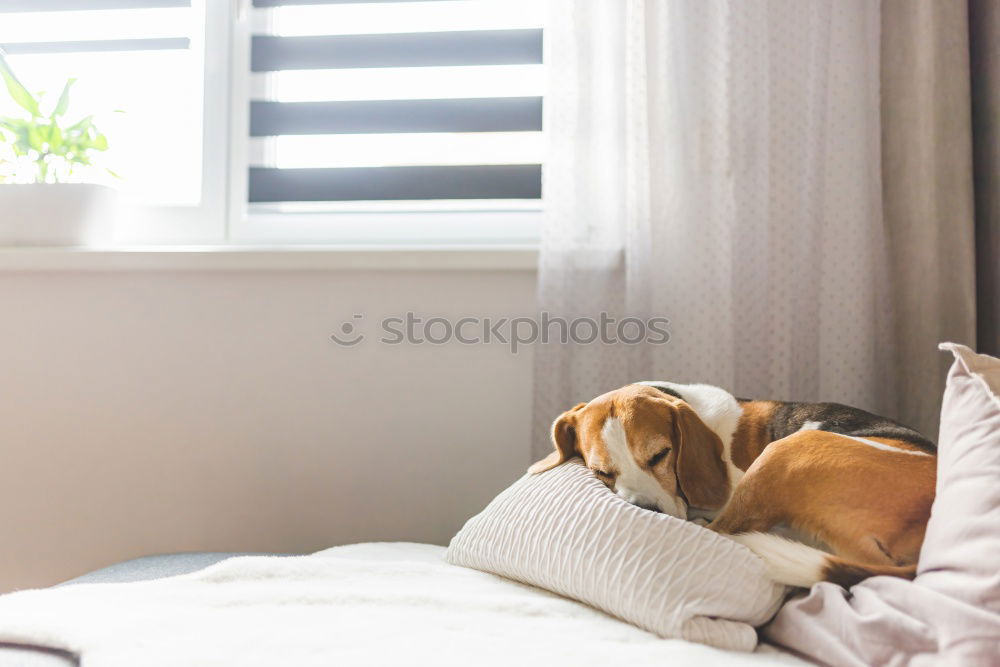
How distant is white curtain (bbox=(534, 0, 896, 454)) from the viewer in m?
1.92

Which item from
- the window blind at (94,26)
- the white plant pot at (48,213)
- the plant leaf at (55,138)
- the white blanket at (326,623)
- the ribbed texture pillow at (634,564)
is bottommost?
the white blanket at (326,623)

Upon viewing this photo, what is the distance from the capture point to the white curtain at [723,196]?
1918mm

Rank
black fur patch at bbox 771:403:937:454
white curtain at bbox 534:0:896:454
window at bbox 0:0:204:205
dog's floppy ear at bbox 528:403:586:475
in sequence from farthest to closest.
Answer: window at bbox 0:0:204:205 → white curtain at bbox 534:0:896:454 → dog's floppy ear at bbox 528:403:586:475 → black fur patch at bbox 771:403:937:454

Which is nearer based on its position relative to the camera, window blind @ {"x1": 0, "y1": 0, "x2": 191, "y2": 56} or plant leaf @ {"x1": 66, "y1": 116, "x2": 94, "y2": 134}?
plant leaf @ {"x1": 66, "y1": 116, "x2": 94, "y2": 134}

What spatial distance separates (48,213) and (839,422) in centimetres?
201

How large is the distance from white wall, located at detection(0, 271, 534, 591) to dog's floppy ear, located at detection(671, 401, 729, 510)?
648mm

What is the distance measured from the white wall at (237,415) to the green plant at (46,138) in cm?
31

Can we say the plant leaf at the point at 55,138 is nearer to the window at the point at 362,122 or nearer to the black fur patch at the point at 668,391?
the window at the point at 362,122

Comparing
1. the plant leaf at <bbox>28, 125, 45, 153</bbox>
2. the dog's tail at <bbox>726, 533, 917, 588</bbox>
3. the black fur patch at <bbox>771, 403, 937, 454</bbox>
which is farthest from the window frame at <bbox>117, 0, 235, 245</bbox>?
the dog's tail at <bbox>726, 533, 917, 588</bbox>

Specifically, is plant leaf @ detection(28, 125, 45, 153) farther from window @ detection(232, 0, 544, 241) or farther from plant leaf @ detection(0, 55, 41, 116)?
window @ detection(232, 0, 544, 241)

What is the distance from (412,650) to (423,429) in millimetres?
1127

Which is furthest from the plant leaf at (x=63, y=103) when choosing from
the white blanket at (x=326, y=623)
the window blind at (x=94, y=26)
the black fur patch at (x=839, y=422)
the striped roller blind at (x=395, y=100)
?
the black fur patch at (x=839, y=422)

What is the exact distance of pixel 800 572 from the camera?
1.14m

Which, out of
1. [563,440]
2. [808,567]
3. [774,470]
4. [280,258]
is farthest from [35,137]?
[808,567]
